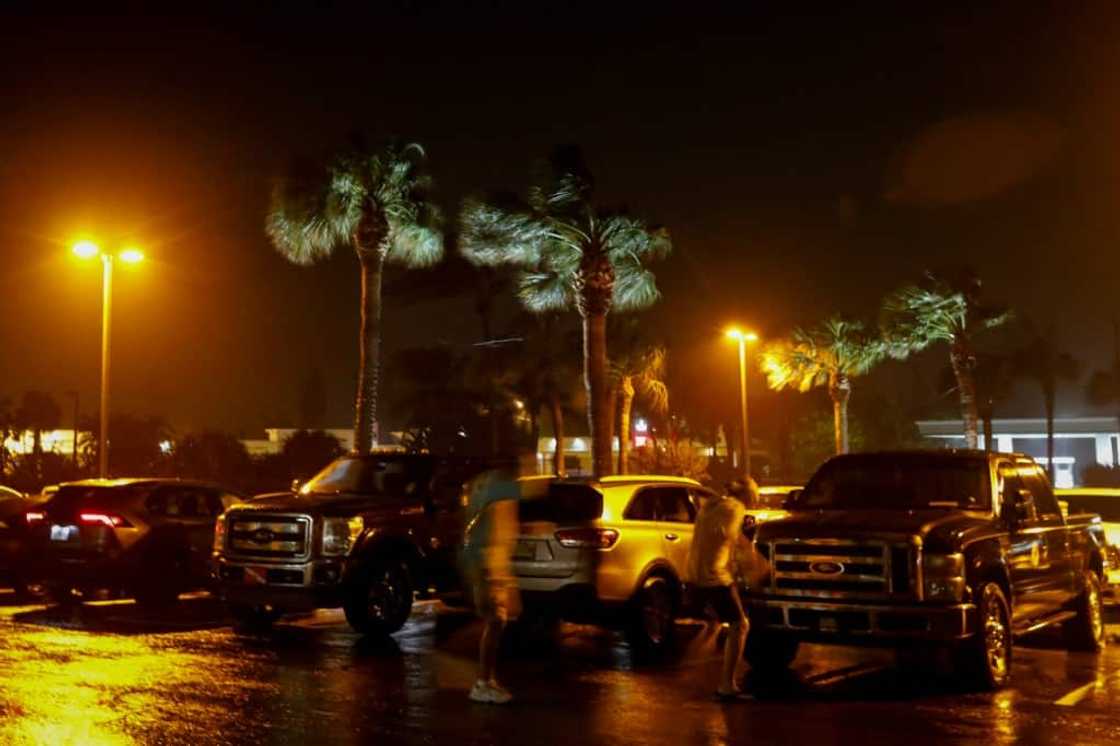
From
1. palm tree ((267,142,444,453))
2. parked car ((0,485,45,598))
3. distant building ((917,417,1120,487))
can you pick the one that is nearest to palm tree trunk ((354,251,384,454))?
palm tree ((267,142,444,453))

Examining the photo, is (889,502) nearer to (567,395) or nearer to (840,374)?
(840,374)

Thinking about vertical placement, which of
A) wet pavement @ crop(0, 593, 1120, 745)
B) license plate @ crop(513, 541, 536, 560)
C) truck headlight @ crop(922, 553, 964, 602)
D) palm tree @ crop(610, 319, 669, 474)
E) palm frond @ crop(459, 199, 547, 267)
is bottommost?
wet pavement @ crop(0, 593, 1120, 745)

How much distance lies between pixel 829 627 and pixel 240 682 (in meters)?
4.87

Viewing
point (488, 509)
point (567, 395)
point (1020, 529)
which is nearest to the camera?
point (488, 509)

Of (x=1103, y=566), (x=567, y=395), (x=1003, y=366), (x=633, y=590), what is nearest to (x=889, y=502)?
(x=633, y=590)

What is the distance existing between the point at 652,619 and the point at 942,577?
3.35 metres

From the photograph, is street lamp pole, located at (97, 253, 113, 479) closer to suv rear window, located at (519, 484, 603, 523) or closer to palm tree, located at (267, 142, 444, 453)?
palm tree, located at (267, 142, 444, 453)

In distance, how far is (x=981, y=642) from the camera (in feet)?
32.8

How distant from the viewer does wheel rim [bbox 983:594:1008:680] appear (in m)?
10.1

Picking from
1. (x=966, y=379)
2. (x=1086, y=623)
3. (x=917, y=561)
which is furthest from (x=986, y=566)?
(x=966, y=379)

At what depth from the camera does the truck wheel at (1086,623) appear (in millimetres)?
12570

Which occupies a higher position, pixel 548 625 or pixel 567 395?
pixel 567 395

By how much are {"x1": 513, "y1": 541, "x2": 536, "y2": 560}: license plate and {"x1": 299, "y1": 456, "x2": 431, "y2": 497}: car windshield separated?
2.36 m

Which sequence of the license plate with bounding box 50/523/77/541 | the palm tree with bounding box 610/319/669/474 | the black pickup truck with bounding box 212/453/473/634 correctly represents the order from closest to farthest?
the black pickup truck with bounding box 212/453/473/634, the license plate with bounding box 50/523/77/541, the palm tree with bounding box 610/319/669/474
